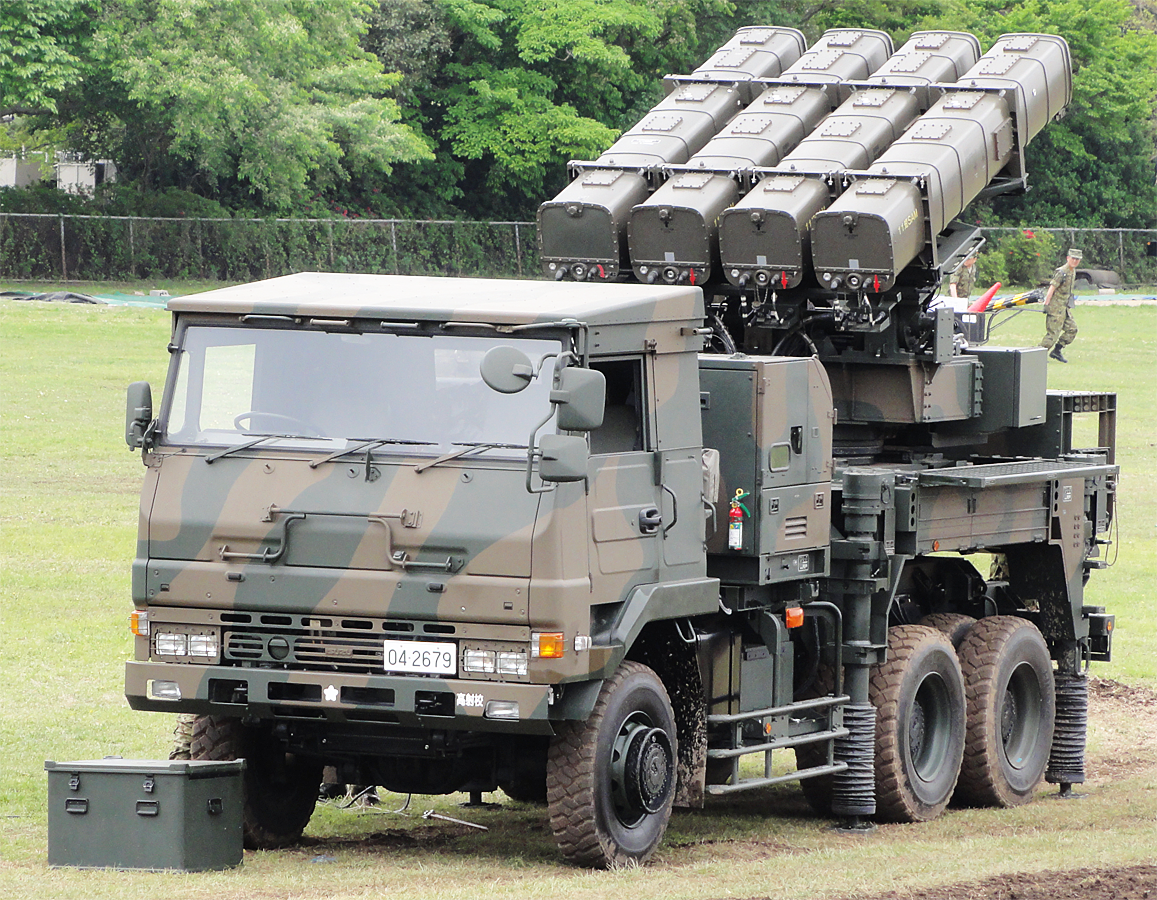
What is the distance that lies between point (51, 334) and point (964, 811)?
1090 inches

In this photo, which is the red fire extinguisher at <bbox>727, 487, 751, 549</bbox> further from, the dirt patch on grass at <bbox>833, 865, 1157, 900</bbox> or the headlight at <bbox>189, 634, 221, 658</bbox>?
the headlight at <bbox>189, 634, 221, 658</bbox>

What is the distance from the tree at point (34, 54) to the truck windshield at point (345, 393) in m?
39.1

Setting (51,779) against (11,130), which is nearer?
(51,779)

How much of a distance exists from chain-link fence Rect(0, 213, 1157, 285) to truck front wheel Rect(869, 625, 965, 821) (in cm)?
3147

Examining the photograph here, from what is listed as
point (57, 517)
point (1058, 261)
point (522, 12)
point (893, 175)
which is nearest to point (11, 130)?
point (522, 12)

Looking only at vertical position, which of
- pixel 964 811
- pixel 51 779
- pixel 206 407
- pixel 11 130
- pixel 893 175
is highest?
pixel 11 130

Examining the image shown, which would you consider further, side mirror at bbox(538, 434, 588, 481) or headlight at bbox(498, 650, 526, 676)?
headlight at bbox(498, 650, 526, 676)

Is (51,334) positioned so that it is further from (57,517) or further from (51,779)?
(51,779)

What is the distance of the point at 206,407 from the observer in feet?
31.9

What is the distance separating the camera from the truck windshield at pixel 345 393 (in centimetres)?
934

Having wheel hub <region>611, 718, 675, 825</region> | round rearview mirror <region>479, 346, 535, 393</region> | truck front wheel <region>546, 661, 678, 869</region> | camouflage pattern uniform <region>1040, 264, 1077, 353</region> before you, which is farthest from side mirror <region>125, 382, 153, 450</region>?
camouflage pattern uniform <region>1040, 264, 1077, 353</region>

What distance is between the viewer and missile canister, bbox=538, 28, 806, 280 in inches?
508

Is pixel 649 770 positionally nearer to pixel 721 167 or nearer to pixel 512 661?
pixel 512 661

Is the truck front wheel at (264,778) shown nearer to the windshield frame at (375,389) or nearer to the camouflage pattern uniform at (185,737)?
the camouflage pattern uniform at (185,737)
